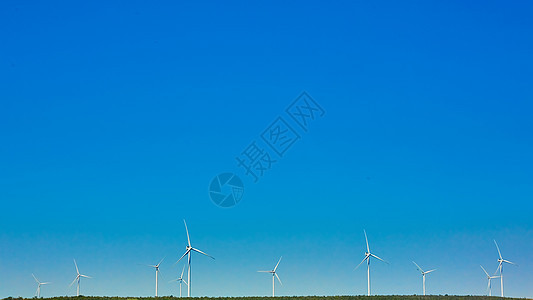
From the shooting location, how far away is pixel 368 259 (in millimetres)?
192625

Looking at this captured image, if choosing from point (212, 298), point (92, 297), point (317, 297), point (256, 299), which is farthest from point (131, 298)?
point (317, 297)

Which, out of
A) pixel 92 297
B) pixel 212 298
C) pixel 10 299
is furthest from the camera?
pixel 212 298

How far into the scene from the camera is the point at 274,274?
642 feet

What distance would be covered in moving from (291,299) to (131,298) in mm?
40288

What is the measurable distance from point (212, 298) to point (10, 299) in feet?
A: 136

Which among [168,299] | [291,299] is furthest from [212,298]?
[291,299]

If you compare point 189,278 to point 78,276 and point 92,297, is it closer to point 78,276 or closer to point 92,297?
point 92,297

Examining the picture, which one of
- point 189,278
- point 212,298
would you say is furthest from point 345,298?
point 189,278

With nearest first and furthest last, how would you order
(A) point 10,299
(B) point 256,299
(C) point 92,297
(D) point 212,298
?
(A) point 10,299, (C) point 92,297, (D) point 212,298, (B) point 256,299

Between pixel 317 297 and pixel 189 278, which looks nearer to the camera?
pixel 189 278

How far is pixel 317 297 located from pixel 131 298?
47755 millimetres

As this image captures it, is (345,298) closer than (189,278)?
No

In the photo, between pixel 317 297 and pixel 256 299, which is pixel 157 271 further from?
pixel 317 297

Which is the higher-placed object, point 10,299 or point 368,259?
point 368,259
